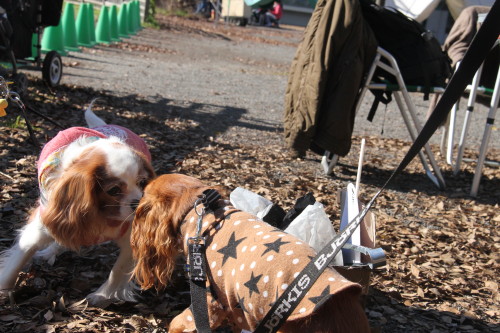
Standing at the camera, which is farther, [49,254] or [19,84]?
[19,84]

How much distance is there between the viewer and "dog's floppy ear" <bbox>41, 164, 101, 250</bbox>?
2.54 meters

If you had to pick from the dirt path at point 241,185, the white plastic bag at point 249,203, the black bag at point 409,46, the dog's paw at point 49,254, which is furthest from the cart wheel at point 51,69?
the white plastic bag at point 249,203

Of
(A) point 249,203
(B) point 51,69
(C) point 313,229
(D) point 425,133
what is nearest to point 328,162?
(A) point 249,203

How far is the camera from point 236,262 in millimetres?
2146

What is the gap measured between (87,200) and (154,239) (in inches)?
15.6

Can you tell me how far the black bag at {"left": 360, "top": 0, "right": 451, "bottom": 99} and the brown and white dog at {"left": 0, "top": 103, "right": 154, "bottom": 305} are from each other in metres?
3.40

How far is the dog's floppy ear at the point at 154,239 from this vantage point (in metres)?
2.39

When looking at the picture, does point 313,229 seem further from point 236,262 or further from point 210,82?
point 210,82

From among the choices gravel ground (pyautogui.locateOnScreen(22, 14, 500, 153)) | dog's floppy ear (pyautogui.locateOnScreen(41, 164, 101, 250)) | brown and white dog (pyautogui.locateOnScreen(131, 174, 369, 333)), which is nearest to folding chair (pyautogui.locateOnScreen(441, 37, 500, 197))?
gravel ground (pyautogui.locateOnScreen(22, 14, 500, 153))

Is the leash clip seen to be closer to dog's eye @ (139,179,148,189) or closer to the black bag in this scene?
dog's eye @ (139,179,148,189)

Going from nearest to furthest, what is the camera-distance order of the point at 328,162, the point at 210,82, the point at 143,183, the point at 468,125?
1. the point at 143,183
2. the point at 328,162
3. the point at 468,125
4. the point at 210,82

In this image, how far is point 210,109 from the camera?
855cm

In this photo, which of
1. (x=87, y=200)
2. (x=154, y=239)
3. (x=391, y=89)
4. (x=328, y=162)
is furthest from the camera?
(x=328, y=162)

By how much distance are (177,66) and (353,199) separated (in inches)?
421
